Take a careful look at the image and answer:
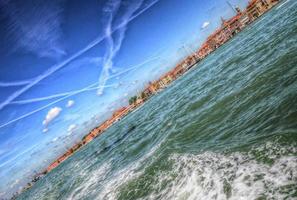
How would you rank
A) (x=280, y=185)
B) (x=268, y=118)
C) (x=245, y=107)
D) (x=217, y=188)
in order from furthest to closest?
(x=245, y=107) → (x=268, y=118) → (x=217, y=188) → (x=280, y=185)

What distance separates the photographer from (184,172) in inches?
492

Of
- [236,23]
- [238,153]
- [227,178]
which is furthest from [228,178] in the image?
[236,23]

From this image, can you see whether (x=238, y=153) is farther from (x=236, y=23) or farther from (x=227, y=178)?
(x=236, y=23)

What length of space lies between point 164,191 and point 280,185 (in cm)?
567

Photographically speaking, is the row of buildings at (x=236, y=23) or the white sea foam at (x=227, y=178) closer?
the white sea foam at (x=227, y=178)

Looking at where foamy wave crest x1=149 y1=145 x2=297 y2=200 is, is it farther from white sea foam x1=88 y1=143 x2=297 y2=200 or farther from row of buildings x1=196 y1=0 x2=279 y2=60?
row of buildings x1=196 y1=0 x2=279 y2=60

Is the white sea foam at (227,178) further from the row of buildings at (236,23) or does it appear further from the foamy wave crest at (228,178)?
the row of buildings at (236,23)

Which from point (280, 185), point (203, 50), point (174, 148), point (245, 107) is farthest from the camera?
point (203, 50)

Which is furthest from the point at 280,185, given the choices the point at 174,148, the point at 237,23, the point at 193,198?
the point at 237,23

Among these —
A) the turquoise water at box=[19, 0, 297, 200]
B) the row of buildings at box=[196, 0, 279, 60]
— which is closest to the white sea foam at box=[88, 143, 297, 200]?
the turquoise water at box=[19, 0, 297, 200]

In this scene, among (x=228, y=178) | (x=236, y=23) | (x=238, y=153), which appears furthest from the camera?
(x=236, y=23)

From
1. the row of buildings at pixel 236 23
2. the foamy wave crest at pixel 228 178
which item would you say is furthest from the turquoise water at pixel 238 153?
the row of buildings at pixel 236 23

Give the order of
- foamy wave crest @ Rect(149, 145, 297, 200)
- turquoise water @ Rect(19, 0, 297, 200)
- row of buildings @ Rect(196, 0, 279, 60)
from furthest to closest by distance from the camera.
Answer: row of buildings @ Rect(196, 0, 279, 60) → turquoise water @ Rect(19, 0, 297, 200) → foamy wave crest @ Rect(149, 145, 297, 200)

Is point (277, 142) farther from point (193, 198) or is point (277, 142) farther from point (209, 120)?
point (209, 120)
